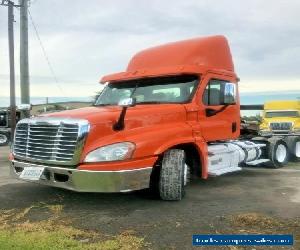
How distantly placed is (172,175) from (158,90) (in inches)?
70.7

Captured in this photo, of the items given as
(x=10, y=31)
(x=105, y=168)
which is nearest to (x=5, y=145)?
(x=10, y=31)

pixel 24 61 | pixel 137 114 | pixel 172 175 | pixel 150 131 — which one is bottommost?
pixel 172 175

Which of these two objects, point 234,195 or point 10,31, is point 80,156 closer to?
point 234,195

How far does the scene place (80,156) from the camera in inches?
274

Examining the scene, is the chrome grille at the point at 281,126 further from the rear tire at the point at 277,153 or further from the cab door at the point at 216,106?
the cab door at the point at 216,106

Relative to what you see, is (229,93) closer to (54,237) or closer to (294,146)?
(54,237)

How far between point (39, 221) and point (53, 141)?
1232 millimetres

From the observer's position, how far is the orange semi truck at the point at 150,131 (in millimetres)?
6961

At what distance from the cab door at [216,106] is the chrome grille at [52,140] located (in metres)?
2.50

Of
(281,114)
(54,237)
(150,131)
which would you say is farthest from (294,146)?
(54,237)

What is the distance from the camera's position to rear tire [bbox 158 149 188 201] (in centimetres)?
751

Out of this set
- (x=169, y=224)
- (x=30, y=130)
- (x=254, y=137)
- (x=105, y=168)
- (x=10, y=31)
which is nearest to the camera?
(x=169, y=224)

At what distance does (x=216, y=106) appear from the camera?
8.94 metres

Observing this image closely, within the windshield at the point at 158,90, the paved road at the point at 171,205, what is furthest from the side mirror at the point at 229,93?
the paved road at the point at 171,205
